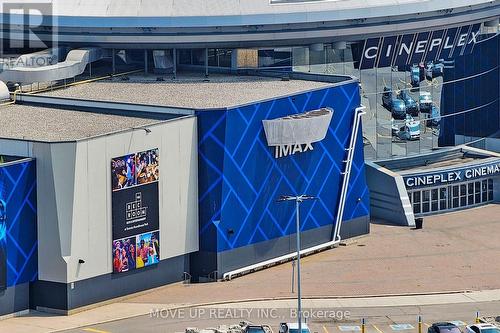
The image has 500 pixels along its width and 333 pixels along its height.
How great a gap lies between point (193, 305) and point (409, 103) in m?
32.8

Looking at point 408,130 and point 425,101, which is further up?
point 425,101

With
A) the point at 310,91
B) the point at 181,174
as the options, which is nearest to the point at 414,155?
the point at 310,91

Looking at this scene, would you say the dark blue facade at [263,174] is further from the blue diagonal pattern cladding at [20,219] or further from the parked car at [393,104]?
the blue diagonal pattern cladding at [20,219]

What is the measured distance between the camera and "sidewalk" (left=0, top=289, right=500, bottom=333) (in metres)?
97.4

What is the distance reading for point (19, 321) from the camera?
9825cm

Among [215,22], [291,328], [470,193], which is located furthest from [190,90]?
[291,328]

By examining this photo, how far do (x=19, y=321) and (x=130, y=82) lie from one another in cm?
2583

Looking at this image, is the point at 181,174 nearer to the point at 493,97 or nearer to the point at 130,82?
the point at 130,82

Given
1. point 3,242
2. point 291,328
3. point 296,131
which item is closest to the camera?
point 291,328

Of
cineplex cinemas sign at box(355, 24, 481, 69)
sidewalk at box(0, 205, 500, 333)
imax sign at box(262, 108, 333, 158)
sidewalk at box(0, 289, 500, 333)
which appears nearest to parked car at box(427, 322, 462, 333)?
sidewalk at box(0, 289, 500, 333)

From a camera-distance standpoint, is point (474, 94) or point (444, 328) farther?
point (474, 94)

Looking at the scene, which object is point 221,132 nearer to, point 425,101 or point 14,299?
point 14,299

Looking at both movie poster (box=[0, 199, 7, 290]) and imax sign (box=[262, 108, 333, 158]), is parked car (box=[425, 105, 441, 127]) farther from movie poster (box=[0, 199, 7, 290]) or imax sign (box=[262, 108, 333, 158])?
movie poster (box=[0, 199, 7, 290])

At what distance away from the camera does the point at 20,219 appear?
9850 cm
